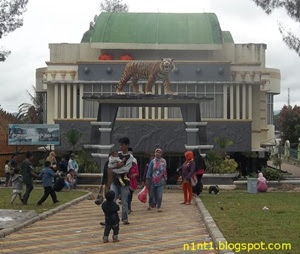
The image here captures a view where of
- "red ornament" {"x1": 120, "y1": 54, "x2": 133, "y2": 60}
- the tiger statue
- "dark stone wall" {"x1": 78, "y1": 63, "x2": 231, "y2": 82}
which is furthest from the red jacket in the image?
"red ornament" {"x1": 120, "y1": 54, "x2": 133, "y2": 60}

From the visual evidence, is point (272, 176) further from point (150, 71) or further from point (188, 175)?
point (188, 175)

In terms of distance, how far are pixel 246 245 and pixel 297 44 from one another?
18184mm

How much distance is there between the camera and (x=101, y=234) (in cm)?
1177

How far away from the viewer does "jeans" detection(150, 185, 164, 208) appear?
15.9 meters

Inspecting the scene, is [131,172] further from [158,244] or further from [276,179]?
[276,179]

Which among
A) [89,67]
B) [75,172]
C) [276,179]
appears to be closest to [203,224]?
[75,172]

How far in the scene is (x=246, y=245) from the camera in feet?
31.8

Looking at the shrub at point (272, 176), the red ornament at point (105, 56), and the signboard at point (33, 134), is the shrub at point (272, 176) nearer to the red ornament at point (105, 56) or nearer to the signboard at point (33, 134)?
the signboard at point (33, 134)

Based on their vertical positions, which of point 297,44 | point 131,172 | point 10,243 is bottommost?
point 10,243

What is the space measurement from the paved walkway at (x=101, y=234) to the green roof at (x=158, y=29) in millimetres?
23670

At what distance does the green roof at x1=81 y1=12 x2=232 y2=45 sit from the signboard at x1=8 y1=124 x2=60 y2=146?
366 inches

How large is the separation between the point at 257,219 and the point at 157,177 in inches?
136

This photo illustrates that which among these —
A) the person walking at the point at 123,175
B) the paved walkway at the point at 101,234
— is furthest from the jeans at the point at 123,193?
the paved walkway at the point at 101,234

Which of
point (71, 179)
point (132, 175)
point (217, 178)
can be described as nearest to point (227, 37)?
point (217, 178)
